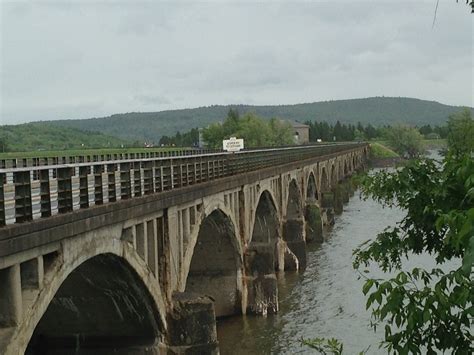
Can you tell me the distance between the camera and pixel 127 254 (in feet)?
55.9

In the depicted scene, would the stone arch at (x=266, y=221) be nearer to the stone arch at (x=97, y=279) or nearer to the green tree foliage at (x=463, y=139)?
the green tree foliage at (x=463, y=139)

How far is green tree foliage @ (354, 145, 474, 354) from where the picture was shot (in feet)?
21.7

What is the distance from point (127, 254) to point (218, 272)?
14.5 meters

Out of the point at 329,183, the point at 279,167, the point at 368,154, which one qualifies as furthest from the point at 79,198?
the point at 368,154

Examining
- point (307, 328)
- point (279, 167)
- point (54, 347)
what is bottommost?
point (307, 328)

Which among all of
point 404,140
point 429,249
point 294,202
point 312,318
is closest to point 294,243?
point 294,202

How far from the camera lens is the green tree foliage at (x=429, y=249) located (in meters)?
6.63

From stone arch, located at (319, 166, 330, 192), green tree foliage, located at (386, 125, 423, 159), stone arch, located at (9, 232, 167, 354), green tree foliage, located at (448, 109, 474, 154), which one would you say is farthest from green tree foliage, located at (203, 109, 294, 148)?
stone arch, located at (9, 232, 167, 354)

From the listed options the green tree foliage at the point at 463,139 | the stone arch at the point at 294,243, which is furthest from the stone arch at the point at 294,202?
the green tree foliage at the point at 463,139

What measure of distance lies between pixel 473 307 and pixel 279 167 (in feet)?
121

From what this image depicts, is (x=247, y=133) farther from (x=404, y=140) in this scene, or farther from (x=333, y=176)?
(x=404, y=140)

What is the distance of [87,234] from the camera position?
14695mm

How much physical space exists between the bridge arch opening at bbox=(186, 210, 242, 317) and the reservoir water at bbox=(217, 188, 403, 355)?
798 mm

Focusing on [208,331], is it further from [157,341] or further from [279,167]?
[279,167]
